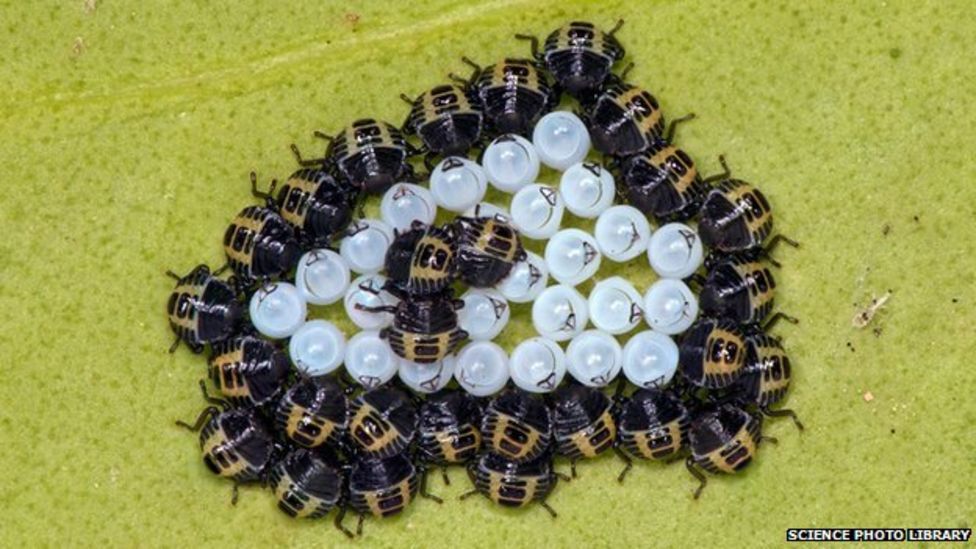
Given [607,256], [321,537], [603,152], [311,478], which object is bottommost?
[321,537]

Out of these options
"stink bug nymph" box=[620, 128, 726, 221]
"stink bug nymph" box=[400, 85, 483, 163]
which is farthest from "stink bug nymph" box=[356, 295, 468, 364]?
"stink bug nymph" box=[620, 128, 726, 221]

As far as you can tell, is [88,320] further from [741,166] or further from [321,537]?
[741,166]

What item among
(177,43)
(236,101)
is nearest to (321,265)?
(236,101)

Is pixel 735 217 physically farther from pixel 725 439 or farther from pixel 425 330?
pixel 425 330

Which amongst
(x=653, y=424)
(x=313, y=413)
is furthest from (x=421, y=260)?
(x=653, y=424)

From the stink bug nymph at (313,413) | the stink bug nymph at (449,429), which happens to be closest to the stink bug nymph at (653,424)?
the stink bug nymph at (449,429)

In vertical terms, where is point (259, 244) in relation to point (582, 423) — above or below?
above

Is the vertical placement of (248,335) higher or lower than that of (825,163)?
lower
